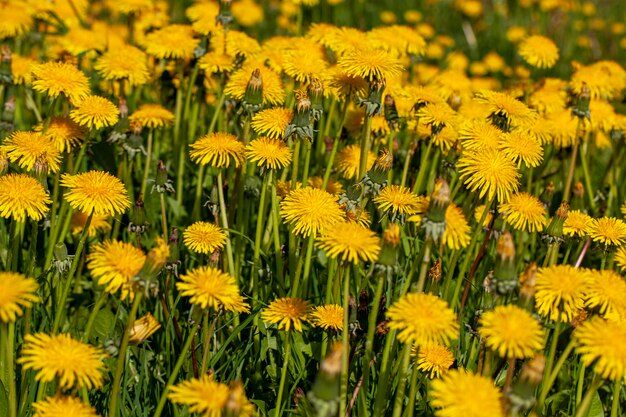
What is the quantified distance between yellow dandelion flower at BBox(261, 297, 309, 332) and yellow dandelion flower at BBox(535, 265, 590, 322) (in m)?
0.59

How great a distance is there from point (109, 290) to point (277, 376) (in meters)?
0.69

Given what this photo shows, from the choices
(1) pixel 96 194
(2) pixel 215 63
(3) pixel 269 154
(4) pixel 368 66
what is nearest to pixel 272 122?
(3) pixel 269 154

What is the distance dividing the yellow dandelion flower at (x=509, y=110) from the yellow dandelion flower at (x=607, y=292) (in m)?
0.90

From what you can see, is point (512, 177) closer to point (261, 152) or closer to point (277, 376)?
point (261, 152)

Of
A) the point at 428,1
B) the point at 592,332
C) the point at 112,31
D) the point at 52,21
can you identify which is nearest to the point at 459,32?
the point at 428,1

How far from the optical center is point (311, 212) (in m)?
2.10

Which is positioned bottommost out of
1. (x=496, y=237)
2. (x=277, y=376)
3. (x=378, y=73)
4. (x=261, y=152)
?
(x=277, y=376)

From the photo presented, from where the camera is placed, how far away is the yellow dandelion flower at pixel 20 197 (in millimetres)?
1987

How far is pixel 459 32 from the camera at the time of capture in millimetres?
6656

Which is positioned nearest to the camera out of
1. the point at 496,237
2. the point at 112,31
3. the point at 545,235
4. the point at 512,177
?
the point at 512,177

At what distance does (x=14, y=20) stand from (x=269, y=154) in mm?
1925

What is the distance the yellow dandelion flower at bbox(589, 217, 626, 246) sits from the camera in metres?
2.22

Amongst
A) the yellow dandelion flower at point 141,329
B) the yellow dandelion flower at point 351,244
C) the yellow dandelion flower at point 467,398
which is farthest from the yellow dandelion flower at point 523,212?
the yellow dandelion flower at point 141,329

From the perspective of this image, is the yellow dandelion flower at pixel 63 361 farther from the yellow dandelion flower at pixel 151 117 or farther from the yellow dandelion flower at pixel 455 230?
the yellow dandelion flower at pixel 151 117
